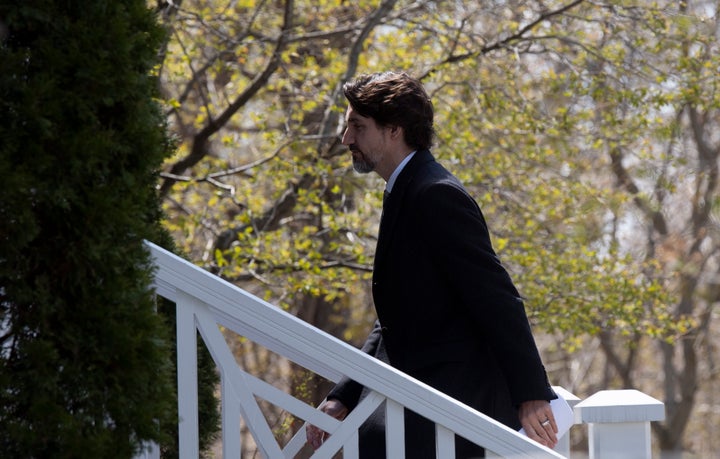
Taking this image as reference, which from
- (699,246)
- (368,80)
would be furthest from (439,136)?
(699,246)

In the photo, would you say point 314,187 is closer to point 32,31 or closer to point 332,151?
point 332,151

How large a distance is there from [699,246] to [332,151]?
10.7 metres

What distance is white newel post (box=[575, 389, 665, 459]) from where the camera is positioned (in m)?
2.85

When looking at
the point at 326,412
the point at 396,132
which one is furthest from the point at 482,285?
the point at 326,412

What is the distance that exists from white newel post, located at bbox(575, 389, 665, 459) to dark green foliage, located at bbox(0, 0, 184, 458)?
1.30 metres

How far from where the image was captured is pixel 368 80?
3236 millimetres

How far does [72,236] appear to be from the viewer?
2098 mm

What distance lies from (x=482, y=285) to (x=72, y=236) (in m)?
1.25

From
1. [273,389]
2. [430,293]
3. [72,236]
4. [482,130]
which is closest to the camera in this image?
[72,236]

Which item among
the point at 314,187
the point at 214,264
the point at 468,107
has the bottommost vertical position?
the point at 214,264

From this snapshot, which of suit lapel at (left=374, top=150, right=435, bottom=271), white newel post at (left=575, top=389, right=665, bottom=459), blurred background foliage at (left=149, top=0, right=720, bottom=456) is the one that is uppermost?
blurred background foliage at (left=149, top=0, right=720, bottom=456)

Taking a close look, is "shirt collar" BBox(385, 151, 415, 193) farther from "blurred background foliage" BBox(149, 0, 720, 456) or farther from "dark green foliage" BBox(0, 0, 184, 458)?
"blurred background foliage" BBox(149, 0, 720, 456)

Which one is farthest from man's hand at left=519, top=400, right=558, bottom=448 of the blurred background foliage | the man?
the blurred background foliage

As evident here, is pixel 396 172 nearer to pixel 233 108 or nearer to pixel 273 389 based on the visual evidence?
pixel 273 389
